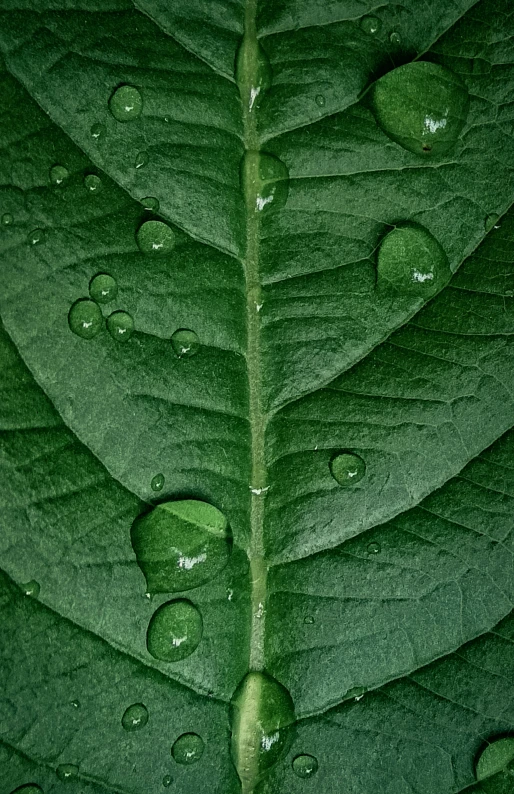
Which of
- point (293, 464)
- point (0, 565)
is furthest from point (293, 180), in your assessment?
point (0, 565)

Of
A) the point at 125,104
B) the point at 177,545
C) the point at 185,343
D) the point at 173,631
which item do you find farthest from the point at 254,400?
the point at 125,104

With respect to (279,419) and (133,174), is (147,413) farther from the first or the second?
(133,174)

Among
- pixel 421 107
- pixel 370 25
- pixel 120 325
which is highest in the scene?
pixel 370 25

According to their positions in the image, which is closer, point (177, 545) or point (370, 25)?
point (177, 545)

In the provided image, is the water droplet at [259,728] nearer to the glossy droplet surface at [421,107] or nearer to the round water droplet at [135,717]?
the round water droplet at [135,717]

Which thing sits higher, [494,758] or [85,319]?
[85,319]

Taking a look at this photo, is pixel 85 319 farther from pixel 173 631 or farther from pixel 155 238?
pixel 173 631

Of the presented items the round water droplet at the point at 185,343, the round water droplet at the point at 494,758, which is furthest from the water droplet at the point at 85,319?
the round water droplet at the point at 494,758
